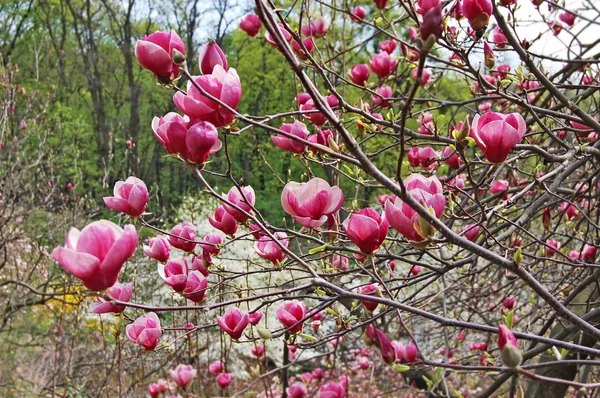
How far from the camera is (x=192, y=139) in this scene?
795 millimetres

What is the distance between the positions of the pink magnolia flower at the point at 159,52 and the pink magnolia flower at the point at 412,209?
16.4 inches

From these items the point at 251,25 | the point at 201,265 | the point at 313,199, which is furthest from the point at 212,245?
the point at 251,25

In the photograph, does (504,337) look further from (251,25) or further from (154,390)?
(154,390)

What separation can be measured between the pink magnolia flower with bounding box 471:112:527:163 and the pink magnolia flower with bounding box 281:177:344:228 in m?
0.26

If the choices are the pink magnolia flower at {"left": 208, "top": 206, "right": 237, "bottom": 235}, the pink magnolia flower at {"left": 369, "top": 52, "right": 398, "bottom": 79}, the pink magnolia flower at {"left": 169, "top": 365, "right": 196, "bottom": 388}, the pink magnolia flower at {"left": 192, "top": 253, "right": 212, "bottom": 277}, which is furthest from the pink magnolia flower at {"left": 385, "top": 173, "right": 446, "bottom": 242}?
the pink magnolia flower at {"left": 169, "top": 365, "right": 196, "bottom": 388}

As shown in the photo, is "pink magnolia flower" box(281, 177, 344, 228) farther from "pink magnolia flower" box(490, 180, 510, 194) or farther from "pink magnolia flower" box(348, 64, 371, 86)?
"pink magnolia flower" box(490, 180, 510, 194)

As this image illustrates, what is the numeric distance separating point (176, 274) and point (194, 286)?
5 centimetres

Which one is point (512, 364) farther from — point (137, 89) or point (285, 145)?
point (137, 89)

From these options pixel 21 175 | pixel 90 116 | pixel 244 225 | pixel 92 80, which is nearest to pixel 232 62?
pixel 92 80

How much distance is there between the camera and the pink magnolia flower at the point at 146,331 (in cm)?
115

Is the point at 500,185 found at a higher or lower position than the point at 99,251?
higher

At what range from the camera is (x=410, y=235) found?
2.65 feet

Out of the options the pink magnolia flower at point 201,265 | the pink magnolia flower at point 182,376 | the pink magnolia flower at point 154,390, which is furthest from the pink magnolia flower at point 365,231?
the pink magnolia flower at point 154,390

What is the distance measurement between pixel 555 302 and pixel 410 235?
0.22 meters
